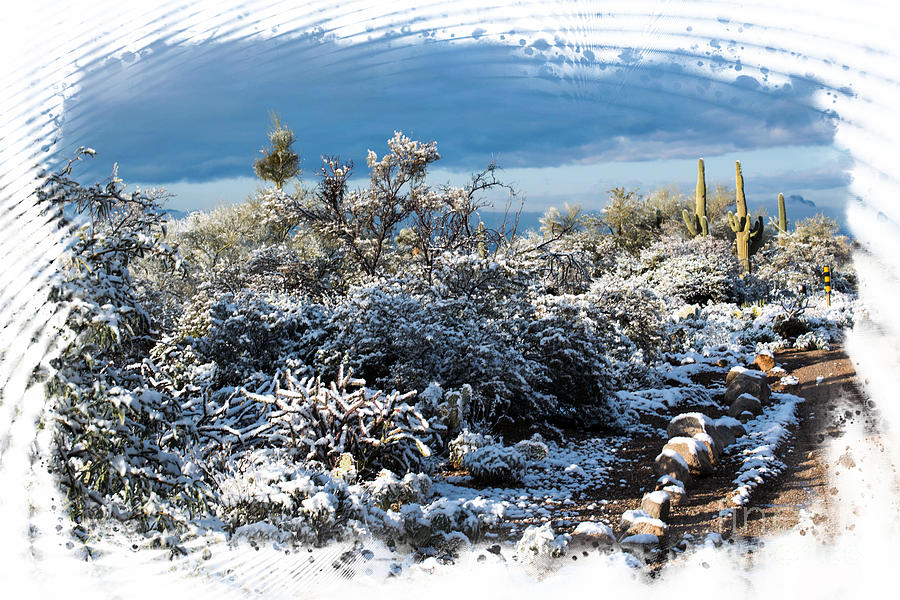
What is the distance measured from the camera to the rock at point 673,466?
498 cm

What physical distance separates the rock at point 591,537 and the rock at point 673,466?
1.54 metres

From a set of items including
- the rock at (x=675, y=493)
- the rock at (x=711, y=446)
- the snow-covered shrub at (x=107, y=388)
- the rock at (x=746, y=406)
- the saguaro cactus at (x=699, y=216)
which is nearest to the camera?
the snow-covered shrub at (x=107, y=388)

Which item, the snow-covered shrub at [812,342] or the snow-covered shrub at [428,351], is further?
the snow-covered shrub at [812,342]

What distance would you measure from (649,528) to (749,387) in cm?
492

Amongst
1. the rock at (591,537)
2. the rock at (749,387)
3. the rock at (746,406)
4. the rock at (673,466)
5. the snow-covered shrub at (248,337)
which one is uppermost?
the snow-covered shrub at (248,337)

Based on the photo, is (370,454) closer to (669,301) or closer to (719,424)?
(719,424)

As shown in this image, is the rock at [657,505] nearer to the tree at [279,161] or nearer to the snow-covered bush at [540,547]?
the snow-covered bush at [540,547]

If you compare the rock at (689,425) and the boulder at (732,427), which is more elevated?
the rock at (689,425)

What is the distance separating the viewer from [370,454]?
4840 mm

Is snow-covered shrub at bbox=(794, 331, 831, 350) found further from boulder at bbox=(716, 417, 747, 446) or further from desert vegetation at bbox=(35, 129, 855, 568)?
boulder at bbox=(716, 417, 747, 446)

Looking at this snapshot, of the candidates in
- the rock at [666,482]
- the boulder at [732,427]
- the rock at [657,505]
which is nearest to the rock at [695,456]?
the rock at [666,482]

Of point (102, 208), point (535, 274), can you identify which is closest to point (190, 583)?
point (102, 208)

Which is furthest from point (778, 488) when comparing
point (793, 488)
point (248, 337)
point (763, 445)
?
point (248, 337)

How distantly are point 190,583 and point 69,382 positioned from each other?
39.5 inches
